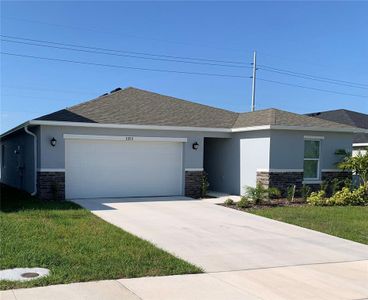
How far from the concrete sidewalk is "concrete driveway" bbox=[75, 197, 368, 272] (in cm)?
50

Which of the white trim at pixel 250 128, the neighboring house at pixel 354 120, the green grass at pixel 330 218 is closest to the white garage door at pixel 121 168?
the white trim at pixel 250 128

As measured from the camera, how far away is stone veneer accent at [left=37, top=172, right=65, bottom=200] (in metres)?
14.4

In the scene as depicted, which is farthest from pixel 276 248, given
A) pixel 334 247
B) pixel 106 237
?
pixel 106 237

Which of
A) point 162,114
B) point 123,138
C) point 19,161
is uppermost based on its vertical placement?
point 162,114

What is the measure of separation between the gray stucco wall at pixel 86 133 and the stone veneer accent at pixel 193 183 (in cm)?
30

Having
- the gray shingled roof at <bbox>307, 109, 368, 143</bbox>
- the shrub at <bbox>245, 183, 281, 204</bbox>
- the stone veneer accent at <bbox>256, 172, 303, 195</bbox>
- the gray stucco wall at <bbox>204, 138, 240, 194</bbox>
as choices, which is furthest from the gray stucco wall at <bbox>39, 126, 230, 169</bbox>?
the gray shingled roof at <bbox>307, 109, 368, 143</bbox>

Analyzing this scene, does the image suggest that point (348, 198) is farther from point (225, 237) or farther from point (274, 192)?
point (225, 237)

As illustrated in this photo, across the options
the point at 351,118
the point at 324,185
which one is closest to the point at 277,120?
the point at 324,185

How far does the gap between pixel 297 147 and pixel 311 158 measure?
0.98m

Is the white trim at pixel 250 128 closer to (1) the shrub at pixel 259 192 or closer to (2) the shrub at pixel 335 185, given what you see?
(1) the shrub at pixel 259 192

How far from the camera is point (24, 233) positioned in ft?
27.6

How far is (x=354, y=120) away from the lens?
24547 mm

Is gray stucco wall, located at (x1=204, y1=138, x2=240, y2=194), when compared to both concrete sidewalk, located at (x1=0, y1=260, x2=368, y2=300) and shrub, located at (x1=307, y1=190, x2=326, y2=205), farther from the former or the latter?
concrete sidewalk, located at (x1=0, y1=260, x2=368, y2=300)

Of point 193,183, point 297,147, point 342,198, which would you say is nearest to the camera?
point 342,198
